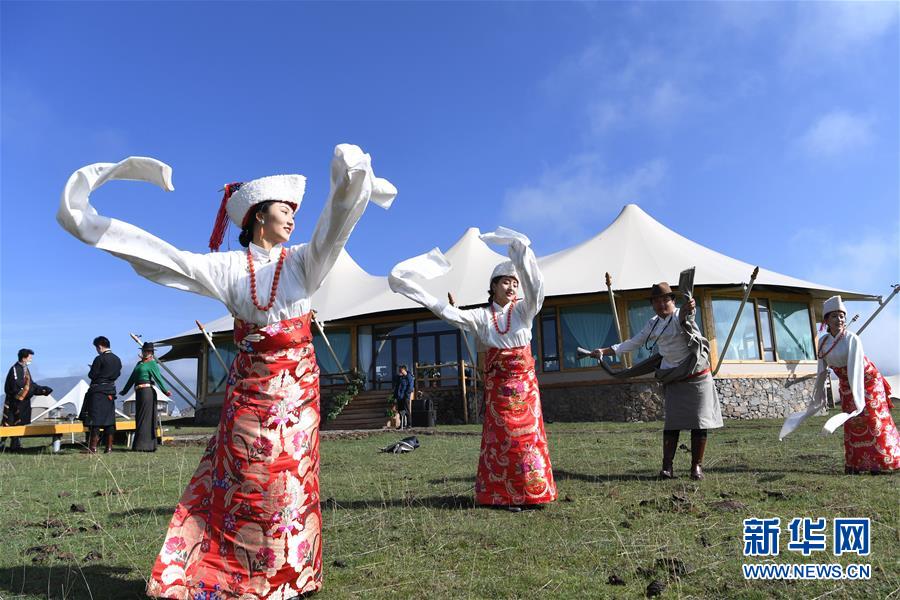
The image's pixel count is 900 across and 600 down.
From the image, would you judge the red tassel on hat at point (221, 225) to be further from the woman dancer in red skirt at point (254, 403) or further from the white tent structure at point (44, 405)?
the white tent structure at point (44, 405)

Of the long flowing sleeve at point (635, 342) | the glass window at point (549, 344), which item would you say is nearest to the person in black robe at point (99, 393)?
the long flowing sleeve at point (635, 342)

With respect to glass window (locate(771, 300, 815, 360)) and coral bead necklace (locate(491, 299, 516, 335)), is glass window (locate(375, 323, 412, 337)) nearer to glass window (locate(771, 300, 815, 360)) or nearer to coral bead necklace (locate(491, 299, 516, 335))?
glass window (locate(771, 300, 815, 360))

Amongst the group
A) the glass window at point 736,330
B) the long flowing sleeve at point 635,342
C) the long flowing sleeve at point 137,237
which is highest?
the glass window at point 736,330

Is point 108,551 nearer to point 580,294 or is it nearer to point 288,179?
point 288,179

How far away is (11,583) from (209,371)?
20.8 m

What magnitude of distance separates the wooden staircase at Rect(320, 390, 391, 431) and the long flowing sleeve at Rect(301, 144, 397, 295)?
1328 centimetres

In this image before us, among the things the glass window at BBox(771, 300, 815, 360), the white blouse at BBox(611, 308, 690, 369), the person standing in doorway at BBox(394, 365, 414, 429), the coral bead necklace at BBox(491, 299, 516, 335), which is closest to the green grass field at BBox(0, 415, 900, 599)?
the white blouse at BBox(611, 308, 690, 369)

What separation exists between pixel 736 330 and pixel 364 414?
989 cm

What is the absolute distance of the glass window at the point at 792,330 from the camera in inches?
711

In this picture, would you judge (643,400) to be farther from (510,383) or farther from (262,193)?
(262,193)

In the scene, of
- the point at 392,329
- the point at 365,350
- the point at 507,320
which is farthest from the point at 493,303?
the point at 365,350

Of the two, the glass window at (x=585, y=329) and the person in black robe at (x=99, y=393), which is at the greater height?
the glass window at (x=585, y=329)

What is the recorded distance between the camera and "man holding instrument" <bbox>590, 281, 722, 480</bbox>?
229 inches

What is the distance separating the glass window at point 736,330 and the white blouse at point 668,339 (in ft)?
40.0
